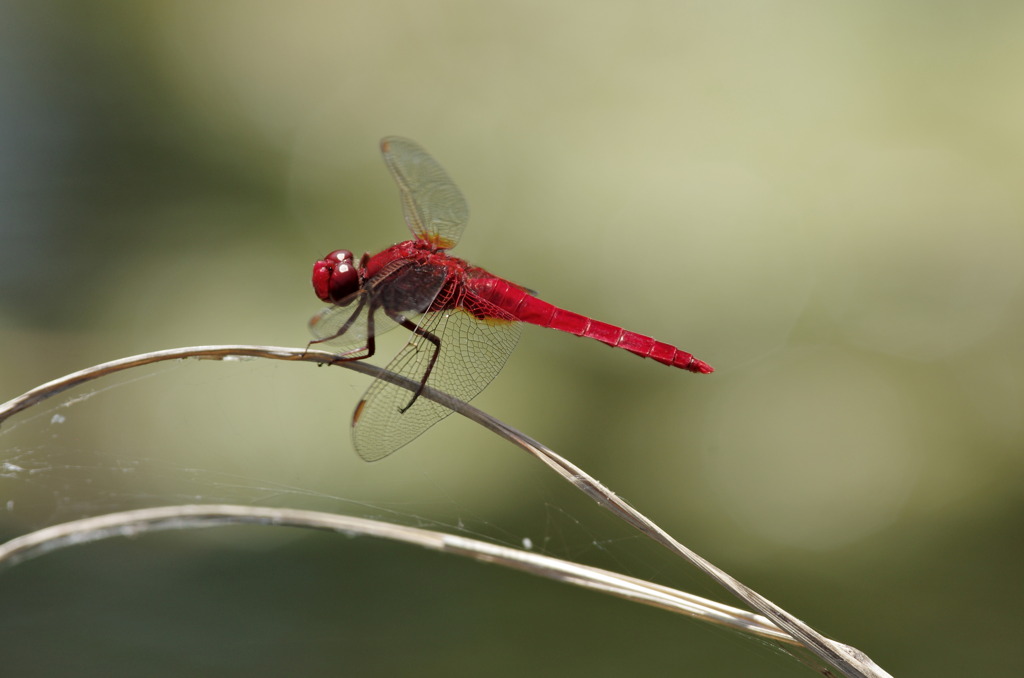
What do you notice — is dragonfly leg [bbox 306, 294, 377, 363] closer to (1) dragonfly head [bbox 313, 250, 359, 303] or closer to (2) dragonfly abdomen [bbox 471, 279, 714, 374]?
(1) dragonfly head [bbox 313, 250, 359, 303]

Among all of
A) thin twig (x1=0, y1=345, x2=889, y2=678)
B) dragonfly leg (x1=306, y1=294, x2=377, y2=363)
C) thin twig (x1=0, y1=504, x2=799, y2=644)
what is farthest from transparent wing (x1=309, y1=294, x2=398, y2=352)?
thin twig (x1=0, y1=504, x2=799, y2=644)

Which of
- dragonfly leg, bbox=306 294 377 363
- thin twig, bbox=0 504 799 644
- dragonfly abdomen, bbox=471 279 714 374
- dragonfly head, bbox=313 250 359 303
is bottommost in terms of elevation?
thin twig, bbox=0 504 799 644

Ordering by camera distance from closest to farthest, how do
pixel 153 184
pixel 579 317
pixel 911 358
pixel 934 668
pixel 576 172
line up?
pixel 579 317 → pixel 934 668 → pixel 911 358 → pixel 576 172 → pixel 153 184

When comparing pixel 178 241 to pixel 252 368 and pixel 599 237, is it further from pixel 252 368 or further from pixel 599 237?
pixel 599 237

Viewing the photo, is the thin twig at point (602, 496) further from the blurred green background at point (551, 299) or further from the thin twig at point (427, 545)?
the blurred green background at point (551, 299)

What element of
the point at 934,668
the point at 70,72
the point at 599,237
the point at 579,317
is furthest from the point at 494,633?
the point at 70,72

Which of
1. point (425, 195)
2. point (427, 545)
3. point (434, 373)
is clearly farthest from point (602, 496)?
point (425, 195)

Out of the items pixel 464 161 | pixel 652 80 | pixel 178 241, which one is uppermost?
pixel 652 80
